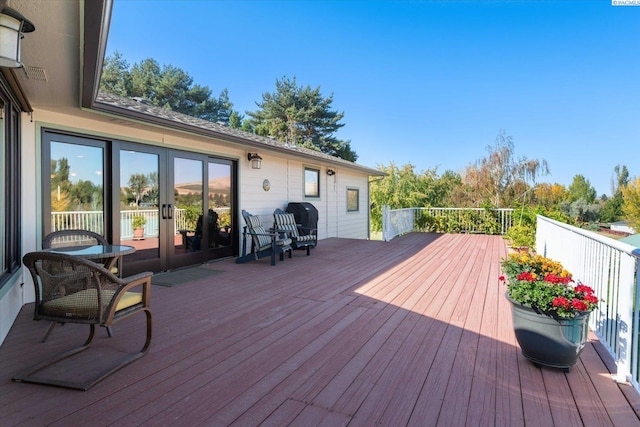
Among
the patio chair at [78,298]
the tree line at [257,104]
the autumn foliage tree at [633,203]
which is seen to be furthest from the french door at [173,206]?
the autumn foliage tree at [633,203]

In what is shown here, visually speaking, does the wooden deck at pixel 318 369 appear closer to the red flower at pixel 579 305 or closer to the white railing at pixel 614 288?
the white railing at pixel 614 288

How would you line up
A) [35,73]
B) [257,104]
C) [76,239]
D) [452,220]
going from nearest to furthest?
[35,73], [76,239], [452,220], [257,104]

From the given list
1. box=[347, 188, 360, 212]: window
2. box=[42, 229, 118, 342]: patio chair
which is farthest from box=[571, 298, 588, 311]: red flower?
box=[347, 188, 360, 212]: window

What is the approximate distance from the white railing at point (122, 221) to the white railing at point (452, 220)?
649 centimetres

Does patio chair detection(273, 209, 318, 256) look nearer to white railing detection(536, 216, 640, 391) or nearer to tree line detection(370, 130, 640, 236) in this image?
white railing detection(536, 216, 640, 391)

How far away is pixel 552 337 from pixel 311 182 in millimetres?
7500

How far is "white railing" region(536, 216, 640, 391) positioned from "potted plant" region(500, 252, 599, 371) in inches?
7.3

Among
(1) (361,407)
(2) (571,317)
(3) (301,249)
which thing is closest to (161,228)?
(3) (301,249)

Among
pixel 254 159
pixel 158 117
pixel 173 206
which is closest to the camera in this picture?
pixel 158 117

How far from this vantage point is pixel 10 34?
66.7 inches

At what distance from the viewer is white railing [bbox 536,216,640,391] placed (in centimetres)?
201

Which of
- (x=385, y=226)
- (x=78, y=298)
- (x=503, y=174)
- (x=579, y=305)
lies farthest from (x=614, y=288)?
(x=503, y=174)

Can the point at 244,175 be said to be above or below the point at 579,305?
above

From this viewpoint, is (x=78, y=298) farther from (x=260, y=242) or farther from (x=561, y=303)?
(x=260, y=242)
